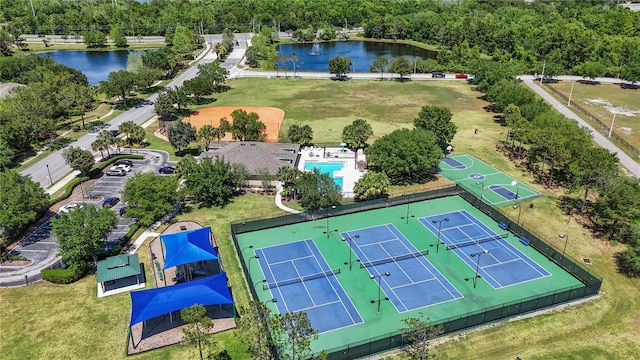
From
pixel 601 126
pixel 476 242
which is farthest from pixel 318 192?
pixel 601 126

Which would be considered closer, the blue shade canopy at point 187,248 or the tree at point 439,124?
the blue shade canopy at point 187,248

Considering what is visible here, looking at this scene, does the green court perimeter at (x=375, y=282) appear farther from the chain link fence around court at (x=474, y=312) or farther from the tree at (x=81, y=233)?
the tree at (x=81, y=233)

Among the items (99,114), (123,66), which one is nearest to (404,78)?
(99,114)

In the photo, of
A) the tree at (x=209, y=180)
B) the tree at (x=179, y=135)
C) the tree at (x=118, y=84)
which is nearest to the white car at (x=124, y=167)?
the tree at (x=179, y=135)

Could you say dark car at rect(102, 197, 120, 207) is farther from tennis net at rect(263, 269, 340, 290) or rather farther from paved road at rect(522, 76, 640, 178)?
paved road at rect(522, 76, 640, 178)

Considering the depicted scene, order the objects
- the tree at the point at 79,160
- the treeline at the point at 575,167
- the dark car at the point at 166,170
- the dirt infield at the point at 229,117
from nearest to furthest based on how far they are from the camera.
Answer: the treeline at the point at 575,167 → the tree at the point at 79,160 → the dark car at the point at 166,170 → the dirt infield at the point at 229,117

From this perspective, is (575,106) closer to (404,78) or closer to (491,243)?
(404,78)
